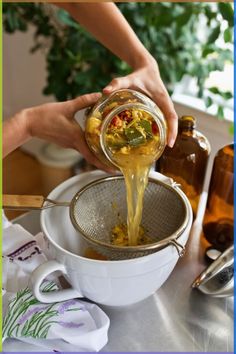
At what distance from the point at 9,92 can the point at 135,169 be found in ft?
5.85

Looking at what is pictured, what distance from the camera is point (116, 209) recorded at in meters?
0.73

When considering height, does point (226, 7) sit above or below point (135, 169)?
above

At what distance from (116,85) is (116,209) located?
0.21m

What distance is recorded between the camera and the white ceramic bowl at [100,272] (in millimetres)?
539

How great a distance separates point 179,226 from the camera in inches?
24.4

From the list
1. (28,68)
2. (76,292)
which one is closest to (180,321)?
(76,292)

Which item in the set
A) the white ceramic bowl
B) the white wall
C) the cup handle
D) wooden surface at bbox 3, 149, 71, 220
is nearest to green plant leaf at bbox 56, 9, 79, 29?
the white wall

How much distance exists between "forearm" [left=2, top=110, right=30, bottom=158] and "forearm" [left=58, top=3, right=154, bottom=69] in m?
0.25

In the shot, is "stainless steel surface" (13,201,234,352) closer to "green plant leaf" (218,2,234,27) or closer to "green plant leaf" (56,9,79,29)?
"green plant leaf" (218,2,234,27)

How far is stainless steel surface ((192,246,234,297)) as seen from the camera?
63cm

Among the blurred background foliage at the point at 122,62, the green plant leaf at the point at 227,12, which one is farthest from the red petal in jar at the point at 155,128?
the blurred background foliage at the point at 122,62

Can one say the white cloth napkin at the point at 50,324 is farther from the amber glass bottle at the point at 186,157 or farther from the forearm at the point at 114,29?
the forearm at the point at 114,29

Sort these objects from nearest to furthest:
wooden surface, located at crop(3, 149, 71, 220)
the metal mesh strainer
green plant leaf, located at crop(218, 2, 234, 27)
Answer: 1. the metal mesh strainer
2. green plant leaf, located at crop(218, 2, 234, 27)
3. wooden surface, located at crop(3, 149, 71, 220)

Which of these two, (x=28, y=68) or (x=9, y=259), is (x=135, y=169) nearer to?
(x=9, y=259)
